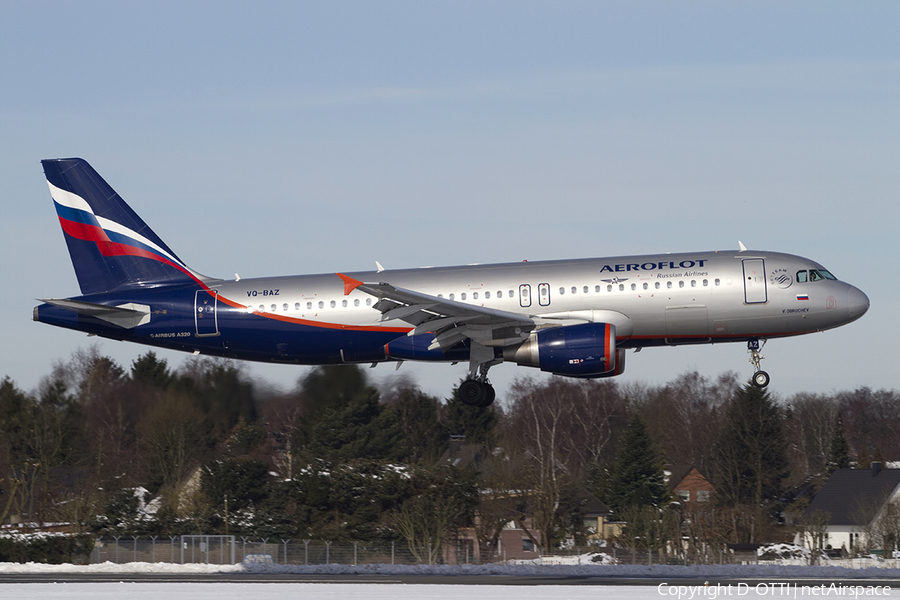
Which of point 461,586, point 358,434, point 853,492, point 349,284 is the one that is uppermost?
point 349,284

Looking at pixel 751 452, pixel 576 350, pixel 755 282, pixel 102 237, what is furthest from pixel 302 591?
pixel 751 452

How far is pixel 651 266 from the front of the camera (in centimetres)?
3369

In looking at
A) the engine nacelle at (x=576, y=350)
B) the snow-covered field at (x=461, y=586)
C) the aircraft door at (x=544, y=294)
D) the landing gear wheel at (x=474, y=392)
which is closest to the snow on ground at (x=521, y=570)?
the snow-covered field at (x=461, y=586)

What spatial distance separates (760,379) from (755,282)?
3064 millimetres

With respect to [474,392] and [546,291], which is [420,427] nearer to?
[474,392]

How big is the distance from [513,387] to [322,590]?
6639 cm

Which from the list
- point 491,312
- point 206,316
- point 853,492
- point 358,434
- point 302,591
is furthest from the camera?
point 853,492

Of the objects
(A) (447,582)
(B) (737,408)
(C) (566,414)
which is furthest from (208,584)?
(C) (566,414)

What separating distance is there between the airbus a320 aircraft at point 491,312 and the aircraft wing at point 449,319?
53mm

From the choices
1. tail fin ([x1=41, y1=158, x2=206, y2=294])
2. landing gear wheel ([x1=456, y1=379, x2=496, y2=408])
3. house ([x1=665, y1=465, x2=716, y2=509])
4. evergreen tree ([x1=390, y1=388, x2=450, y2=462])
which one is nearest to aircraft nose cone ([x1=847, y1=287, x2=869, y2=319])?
landing gear wheel ([x1=456, y1=379, x2=496, y2=408])

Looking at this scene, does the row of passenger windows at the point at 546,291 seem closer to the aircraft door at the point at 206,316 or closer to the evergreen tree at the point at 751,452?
the aircraft door at the point at 206,316

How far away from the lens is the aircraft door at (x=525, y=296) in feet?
111

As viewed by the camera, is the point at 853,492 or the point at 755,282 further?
the point at 853,492

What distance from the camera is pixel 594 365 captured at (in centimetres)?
3253
